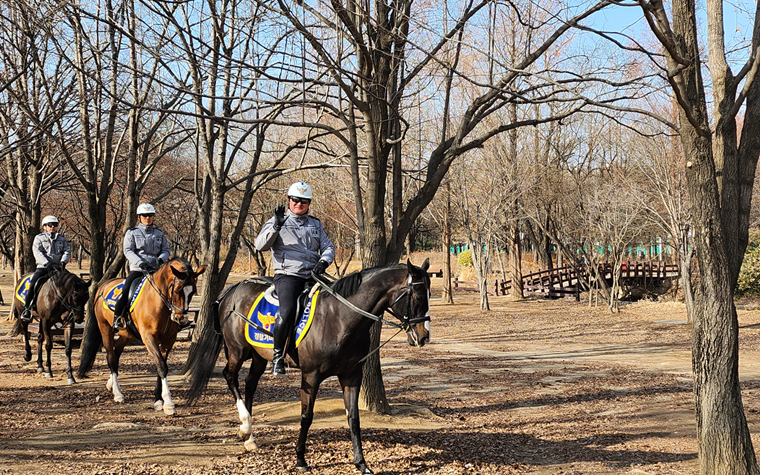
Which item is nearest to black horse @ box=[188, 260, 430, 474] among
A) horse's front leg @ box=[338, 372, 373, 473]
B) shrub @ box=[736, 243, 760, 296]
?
horse's front leg @ box=[338, 372, 373, 473]

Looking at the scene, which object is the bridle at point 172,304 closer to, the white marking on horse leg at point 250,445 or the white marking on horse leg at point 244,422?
the white marking on horse leg at point 244,422

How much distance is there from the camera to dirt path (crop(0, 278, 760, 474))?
6703mm

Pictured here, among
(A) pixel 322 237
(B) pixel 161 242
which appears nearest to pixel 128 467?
A: (A) pixel 322 237

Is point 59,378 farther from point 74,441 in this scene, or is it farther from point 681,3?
point 681,3

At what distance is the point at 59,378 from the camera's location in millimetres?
11922

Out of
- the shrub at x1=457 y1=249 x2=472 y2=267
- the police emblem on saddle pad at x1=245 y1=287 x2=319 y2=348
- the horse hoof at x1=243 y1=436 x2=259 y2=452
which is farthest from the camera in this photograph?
the shrub at x1=457 y1=249 x2=472 y2=267

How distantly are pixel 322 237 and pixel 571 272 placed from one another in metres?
32.9

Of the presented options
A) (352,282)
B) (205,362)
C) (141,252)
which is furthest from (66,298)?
(352,282)

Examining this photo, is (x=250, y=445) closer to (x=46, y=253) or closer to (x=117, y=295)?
(x=117, y=295)

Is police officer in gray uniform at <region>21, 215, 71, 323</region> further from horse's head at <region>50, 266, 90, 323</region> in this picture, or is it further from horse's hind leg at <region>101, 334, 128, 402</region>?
horse's hind leg at <region>101, 334, 128, 402</region>

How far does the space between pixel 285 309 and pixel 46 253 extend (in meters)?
8.27

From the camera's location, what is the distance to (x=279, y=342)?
6875 mm

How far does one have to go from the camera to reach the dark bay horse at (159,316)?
29.2ft

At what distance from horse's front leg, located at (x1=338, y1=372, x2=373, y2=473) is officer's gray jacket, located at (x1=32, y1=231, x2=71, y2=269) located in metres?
8.59
